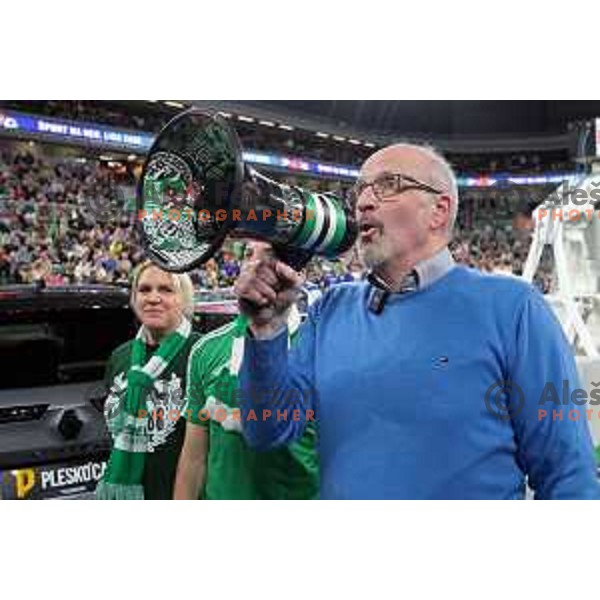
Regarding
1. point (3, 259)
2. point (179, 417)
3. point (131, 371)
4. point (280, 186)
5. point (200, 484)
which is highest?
point (280, 186)

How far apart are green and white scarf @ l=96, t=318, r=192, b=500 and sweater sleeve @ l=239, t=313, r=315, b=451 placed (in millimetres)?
637

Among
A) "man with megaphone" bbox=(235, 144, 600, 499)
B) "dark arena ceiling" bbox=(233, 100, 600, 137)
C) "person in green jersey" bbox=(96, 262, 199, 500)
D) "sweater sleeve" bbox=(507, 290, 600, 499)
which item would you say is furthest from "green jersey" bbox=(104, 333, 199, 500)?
"sweater sleeve" bbox=(507, 290, 600, 499)

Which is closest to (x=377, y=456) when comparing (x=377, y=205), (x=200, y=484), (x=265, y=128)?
(x=377, y=205)

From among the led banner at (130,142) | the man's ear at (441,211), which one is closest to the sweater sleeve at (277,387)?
the man's ear at (441,211)

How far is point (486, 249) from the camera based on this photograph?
5.45 feet

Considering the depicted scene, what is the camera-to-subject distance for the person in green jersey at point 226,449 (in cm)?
147

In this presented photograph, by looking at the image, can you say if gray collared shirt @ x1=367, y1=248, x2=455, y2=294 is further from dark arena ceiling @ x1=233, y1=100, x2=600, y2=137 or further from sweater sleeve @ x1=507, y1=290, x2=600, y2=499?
dark arena ceiling @ x1=233, y1=100, x2=600, y2=137

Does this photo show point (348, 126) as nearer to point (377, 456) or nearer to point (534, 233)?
point (534, 233)

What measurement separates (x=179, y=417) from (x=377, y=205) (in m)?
0.89

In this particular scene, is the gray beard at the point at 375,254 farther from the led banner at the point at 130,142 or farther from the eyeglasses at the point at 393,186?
the led banner at the point at 130,142

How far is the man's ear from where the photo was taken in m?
1.17

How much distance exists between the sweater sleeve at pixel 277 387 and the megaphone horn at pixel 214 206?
0.15m

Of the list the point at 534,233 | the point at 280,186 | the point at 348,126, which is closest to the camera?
the point at 280,186
